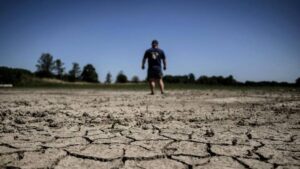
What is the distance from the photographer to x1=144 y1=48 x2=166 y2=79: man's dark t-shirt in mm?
7348

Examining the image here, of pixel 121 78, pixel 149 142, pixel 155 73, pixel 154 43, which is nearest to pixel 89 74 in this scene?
pixel 121 78

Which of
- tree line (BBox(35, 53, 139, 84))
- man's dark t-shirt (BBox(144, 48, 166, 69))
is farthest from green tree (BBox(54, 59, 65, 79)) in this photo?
man's dark t-shirt (BBox(144, 48, 166, 69))

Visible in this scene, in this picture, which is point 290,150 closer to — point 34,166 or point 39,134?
point 34,166

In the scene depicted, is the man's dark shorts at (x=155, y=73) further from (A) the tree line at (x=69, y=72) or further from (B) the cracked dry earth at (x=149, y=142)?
(A) the tree line at (x=69, y=72)

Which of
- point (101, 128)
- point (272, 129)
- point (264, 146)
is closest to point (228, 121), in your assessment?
point (272, 129)

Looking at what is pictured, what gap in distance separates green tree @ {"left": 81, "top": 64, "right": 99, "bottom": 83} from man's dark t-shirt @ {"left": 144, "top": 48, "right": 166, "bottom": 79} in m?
59.8

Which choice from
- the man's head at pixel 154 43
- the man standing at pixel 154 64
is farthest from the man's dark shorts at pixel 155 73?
the man's head at pixel 154 43

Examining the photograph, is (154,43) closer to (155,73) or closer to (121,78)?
(155,73)

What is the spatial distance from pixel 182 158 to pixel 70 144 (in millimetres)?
866

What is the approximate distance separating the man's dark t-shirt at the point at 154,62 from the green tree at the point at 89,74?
59766mm

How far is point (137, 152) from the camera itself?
1726mm

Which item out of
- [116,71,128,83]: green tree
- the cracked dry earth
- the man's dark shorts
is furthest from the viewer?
[116,71,128,83]: green tree

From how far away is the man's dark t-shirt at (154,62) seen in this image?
24.1 feet

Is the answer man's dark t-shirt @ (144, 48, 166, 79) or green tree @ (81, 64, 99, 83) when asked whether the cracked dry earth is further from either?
green tree @ (81, 64, 99, 83)
